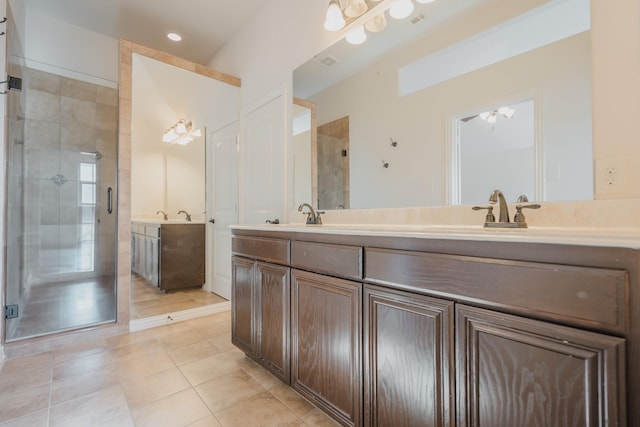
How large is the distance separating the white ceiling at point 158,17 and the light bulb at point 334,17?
125 cm

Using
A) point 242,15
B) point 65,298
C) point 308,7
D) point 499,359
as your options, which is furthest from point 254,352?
point 242,15

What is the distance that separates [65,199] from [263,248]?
233cm

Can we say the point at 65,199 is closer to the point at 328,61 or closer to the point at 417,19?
the point at 328,61

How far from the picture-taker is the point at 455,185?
142cm

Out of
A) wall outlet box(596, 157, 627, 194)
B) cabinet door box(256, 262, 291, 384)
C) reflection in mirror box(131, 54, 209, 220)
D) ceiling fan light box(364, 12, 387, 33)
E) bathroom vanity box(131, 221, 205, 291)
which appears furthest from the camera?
bathroom vanity box(131, 221, 205, 291)

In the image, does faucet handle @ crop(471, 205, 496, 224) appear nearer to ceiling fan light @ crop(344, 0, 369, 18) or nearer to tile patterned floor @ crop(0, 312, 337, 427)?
tile patterned floor @ crop(0, 312, 337, 427)

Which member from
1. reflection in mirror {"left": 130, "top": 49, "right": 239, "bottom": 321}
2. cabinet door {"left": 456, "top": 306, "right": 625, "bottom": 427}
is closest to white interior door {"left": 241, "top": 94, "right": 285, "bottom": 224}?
reflection in mirror {"left": 130, "top": 49, "right": 239, "bottom": 321}

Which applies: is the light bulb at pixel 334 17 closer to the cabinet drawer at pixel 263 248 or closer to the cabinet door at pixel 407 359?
the cabinet drawer at pixel 263 248

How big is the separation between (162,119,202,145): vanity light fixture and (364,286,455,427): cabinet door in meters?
3.02

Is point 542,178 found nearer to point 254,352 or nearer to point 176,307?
point 254,352

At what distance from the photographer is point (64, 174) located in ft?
8.88

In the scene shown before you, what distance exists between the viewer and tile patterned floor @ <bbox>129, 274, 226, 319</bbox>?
2.71 m

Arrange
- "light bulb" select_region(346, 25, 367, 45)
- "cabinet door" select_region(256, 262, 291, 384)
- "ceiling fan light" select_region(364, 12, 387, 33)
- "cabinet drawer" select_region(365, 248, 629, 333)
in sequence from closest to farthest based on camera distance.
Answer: "cabinet drawer" select_region(365, 248, 629, 333) → "cabinet door" select_region(256, 262, 291, 384) → "ceiling fan light" select_region(364, 12, 387, 33) → "light bulb" select_region(346, 25, 367, 45)

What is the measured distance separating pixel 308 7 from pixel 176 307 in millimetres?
2945
